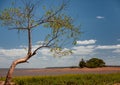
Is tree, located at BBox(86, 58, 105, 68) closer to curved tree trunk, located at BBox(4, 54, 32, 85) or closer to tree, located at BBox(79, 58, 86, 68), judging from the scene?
tree, located at BBox(79, 58, 86, 68)

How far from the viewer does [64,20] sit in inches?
1133

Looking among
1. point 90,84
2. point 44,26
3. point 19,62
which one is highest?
point 44,26

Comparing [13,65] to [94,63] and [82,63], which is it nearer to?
[82,63]

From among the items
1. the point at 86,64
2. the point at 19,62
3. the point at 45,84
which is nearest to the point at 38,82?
A: the point at 45,84

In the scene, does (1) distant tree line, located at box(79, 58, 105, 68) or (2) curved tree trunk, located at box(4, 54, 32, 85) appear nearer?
(2) curved tree trunk, located at box(4, 54, 32, 85)

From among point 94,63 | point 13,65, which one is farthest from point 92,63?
point 13,65

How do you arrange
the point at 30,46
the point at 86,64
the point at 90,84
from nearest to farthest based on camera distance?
the point at 30,46
the point at 90,84
the point at 86,64

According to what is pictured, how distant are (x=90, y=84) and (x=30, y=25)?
700 cm

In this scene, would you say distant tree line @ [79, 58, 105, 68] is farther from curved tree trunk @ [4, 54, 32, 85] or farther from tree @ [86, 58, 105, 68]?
curved tree trunk @ [4, 54, 32, 85]

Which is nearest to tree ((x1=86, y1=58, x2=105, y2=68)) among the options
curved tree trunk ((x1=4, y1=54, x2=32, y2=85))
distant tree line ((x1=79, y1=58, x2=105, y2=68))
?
distant tree line ((x1=79, y1=58, x2=105, y2=68))

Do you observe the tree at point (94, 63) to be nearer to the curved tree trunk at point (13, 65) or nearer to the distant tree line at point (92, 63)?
the distant tree line at point (92, 63)

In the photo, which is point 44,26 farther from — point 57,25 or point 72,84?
point 72,84

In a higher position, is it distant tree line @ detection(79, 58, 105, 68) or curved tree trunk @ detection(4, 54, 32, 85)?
distant tree line @ detection(79, 58, 105, 68)

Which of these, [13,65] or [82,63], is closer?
[13,65]
